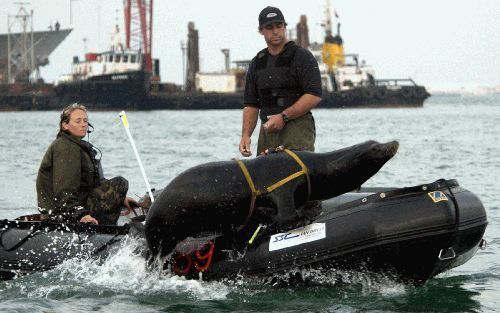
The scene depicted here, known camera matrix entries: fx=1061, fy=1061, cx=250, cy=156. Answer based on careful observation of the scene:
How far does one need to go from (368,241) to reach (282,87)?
→ 159cm

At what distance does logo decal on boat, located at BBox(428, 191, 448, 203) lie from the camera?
743 cm

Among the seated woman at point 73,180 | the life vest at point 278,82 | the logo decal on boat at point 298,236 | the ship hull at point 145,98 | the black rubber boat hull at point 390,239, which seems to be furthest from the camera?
the ship hull at point 145,98

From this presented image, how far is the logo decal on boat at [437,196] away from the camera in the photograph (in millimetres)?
7434

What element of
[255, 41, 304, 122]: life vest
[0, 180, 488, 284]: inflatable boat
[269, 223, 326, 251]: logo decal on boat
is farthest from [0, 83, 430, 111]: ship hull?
[269, 223, 326, 251]: logo decal on boat

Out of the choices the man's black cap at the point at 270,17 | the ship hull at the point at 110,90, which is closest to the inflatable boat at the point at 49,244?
the man's black cap at the point at 270,17

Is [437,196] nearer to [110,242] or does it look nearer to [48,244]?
[110,242]

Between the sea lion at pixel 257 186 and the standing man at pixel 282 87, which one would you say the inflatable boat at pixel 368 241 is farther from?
the standing man at pixel 282 87

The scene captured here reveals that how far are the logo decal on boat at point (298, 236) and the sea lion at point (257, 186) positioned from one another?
0.14 m

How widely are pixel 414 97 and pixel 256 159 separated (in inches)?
3445

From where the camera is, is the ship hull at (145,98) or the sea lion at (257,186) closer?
the sea lion at (257,186)

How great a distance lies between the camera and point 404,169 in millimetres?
24844

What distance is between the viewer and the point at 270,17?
8.26m

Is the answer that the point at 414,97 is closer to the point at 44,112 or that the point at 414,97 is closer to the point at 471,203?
the point at 44,112

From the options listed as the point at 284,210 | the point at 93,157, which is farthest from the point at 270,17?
the point at 93,157
